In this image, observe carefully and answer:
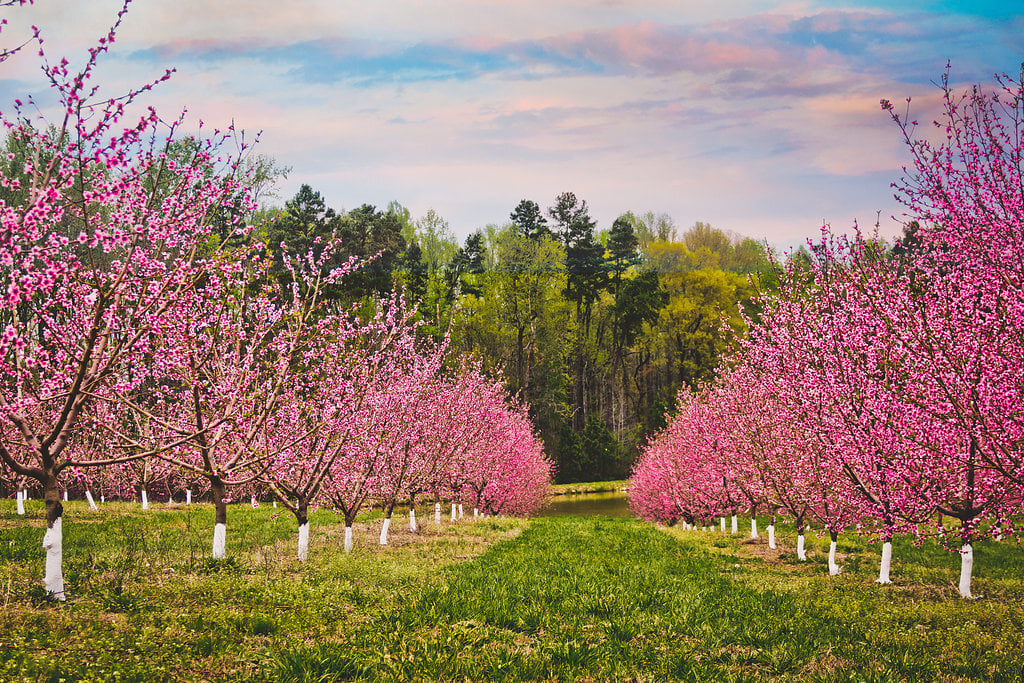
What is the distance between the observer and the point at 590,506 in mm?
41500

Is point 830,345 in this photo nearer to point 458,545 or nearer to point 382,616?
point 382,616

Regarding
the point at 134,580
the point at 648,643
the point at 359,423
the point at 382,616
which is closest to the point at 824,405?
the point at 648,643

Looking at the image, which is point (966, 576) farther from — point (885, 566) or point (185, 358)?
point (185, 358)

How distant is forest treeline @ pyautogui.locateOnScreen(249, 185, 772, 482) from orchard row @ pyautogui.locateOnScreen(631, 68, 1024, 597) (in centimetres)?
3270

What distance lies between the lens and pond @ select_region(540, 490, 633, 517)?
3806 centimetres

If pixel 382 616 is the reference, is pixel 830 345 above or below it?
above

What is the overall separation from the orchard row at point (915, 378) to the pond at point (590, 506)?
21.1m

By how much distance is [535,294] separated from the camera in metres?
52.2

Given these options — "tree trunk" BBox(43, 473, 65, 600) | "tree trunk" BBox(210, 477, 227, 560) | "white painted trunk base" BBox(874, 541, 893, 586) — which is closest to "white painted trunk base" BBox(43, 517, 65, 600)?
"tree trunk" BBox(43, 473, 65, 600)

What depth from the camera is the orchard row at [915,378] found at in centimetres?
779

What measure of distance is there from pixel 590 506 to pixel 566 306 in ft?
61.0

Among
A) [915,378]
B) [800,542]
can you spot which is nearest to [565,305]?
[800,542]

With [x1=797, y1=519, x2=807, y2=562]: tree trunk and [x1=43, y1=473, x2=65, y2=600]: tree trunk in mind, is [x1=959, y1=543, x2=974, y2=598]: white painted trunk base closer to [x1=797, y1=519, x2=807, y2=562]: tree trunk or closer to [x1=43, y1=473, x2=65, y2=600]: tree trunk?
[x1=797, y1=519, x2=807, y2=562]: tree trunk

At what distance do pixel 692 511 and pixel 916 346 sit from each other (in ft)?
61.0
